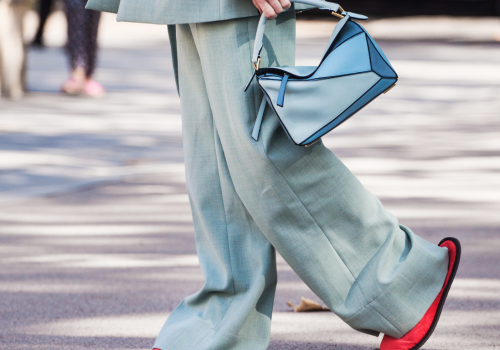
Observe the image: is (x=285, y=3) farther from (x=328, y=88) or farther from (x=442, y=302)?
(x=442, y=302)

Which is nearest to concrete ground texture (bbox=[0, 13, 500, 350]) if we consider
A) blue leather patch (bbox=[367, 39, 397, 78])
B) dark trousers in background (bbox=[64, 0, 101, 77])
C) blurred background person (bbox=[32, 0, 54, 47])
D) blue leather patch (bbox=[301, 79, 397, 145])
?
dark trousers in background (bbox=[64, 0, 101, 77])

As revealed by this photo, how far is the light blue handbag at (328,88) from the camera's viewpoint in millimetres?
1806

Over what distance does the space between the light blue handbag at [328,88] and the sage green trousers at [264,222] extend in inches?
3.6

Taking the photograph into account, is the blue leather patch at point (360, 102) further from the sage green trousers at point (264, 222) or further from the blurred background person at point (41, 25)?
the blurred background person at point (41, 25)

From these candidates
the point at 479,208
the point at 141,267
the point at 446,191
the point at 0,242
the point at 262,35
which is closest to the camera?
the point at 262,35

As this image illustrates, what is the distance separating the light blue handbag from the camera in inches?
71.1

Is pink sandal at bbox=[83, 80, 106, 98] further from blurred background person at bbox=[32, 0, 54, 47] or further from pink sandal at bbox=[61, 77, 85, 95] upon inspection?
blurred background person at bbox=[32, 0, 54, 47]

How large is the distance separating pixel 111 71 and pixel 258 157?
924 cm

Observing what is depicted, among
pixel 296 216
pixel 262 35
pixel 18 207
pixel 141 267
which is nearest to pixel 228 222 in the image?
pixel 296 216

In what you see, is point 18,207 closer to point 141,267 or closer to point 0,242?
point 0,242

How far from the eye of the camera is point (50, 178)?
188 inches

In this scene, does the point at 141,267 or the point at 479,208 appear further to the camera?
the point at 479,208

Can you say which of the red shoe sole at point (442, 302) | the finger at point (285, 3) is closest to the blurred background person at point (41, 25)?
the finger at point (285, 3)

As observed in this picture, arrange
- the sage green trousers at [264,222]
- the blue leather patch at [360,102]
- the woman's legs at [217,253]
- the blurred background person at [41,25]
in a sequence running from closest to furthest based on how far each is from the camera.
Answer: the blue leather patch at [360,102] → the sage green trousers at [264,222] → the woman's legs at [217,253] → the blurred background person at [41,25]
